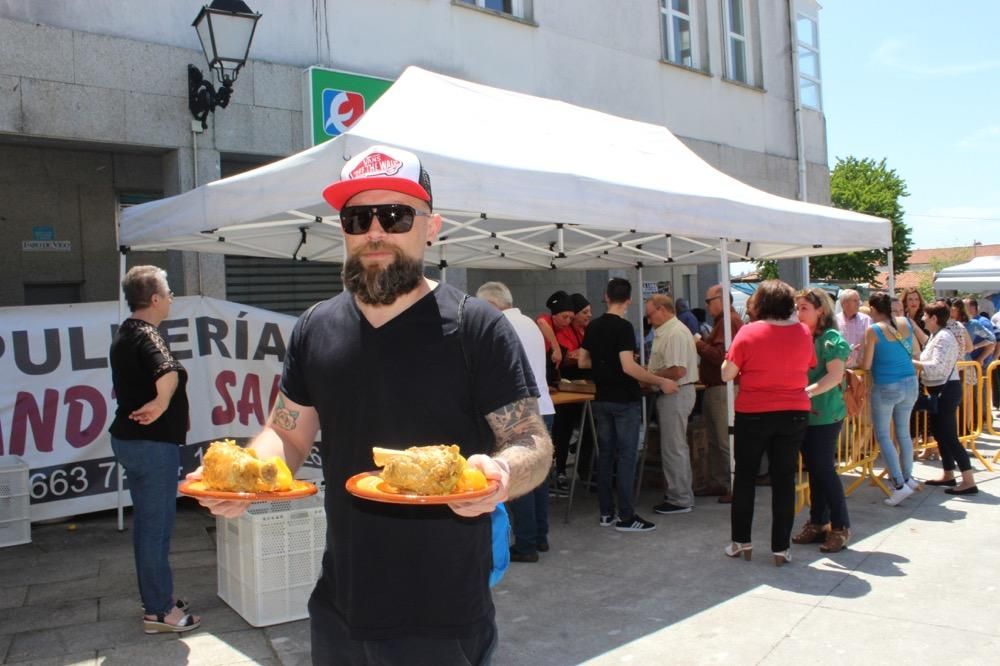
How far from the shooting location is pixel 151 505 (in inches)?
179

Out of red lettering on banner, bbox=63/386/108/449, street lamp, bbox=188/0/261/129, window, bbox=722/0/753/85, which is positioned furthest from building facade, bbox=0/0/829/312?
red lettering on banner, bbox=63/386/108/449

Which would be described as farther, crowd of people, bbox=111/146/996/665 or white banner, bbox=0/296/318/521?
white banner, bbox=0/296/318/521

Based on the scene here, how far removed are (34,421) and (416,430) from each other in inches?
231

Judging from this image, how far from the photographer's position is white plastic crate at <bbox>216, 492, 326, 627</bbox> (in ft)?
15.4

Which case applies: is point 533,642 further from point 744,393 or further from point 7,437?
point 7,437

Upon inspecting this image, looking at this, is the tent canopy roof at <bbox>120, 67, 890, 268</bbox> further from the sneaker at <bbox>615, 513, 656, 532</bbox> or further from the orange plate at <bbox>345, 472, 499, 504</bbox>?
the orange plate at <bbox>345, 472, 499, 504</bbox>

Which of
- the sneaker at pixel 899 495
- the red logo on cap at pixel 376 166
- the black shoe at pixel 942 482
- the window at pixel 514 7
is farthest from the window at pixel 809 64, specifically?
the red logo on cap at pixel 376 166

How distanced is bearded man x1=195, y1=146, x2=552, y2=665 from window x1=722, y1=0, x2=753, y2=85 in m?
15.0

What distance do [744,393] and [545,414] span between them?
1437mm

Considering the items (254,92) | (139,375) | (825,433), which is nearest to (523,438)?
(139,375)

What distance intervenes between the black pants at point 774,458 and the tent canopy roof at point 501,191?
4.86 feet

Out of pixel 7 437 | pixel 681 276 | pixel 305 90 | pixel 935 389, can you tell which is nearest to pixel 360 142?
pixel 7 437

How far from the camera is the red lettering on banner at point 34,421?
22.0ft

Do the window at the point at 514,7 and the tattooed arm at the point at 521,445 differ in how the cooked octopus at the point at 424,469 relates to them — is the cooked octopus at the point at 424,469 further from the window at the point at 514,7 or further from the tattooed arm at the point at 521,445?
the window at the point at 514,7
